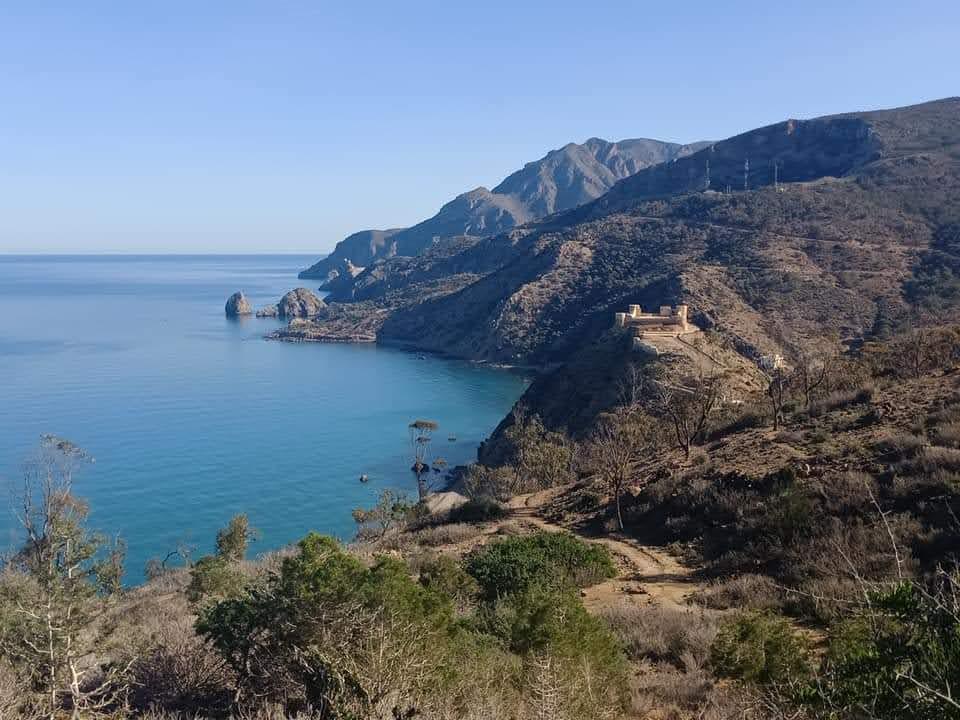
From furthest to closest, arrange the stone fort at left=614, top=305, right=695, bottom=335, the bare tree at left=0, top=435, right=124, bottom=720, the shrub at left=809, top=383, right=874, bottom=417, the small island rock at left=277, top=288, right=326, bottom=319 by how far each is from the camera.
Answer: the small island rock at left=277, top=288, right=326, bottom=319 → the stone fort at left=614, top=305, right=695, bottom=335 → the shrub at left=809, top=383, right=874, bottom=417 → the bare tree at left=0, top=435, right=124, bottom=720

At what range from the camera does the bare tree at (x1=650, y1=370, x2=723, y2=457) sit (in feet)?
92.2

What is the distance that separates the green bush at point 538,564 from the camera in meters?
13.7

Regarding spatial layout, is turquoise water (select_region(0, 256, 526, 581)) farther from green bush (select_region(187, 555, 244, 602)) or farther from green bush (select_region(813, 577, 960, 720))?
green bush (select_region(813, 577, 960, 720))

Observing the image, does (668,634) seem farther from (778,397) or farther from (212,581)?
(778,397)

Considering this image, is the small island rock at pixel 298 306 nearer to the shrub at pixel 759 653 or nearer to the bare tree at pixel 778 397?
the bare tree at pixel 778 397

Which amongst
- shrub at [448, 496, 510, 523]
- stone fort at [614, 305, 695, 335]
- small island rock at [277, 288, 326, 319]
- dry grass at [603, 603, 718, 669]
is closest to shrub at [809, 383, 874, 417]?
shrub at [448, 496, 510, 523]

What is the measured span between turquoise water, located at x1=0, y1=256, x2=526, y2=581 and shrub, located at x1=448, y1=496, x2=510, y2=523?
583 inches

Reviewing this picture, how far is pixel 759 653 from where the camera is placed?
822cm

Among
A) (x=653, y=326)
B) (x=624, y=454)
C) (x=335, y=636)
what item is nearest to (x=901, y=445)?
(x=624, y=454)

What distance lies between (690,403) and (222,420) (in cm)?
4819

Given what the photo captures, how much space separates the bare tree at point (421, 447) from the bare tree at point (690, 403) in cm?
1855

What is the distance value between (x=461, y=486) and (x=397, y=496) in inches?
→ 179

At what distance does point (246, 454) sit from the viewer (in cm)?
5881

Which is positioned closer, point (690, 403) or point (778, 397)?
point (778, 397)
